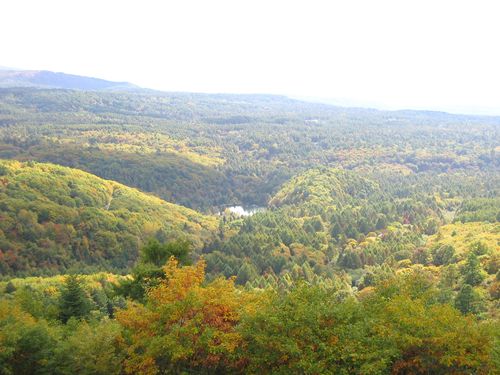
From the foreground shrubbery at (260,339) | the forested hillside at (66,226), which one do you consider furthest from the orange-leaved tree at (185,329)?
the forested hillside at (66,226)

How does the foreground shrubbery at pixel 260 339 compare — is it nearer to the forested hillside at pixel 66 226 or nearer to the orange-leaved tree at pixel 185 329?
the orange-leaved tree at pixel 185 329

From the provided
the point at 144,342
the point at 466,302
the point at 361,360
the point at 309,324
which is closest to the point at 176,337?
the point at 144,342

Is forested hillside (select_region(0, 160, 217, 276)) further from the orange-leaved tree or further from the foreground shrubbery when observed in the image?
the orange-leaved tree

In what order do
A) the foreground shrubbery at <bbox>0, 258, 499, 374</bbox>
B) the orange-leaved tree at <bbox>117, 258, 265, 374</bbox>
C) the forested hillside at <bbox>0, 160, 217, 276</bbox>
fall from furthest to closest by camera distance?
the forested hillside at <bbox>0, 160, 217, 276</bbox> < the orange-leaved tree at <bbox>117, 258, 265, 374</bbox> < the foreground shrubbery at <bbox>0, 258, 499, 374</bbox>

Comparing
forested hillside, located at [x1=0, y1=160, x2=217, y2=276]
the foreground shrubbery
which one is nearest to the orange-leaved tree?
the foreground shrubbery

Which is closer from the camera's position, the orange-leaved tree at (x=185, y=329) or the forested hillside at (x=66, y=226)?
the orange-leaved tree at (x=185, y=329)

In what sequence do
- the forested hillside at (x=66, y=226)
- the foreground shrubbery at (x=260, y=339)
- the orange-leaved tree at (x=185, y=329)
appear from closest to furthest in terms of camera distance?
the foreground shrubbery at (x=260, y=339) → the orange-leaved tree at (x=185, y=329) → the forested hillside at (x=66, y=226)

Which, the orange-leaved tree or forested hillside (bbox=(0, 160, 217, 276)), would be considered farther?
forested hillside (bbox=(0, 160, 217, 276))

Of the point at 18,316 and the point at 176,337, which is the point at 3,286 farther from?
the point at 176,337
